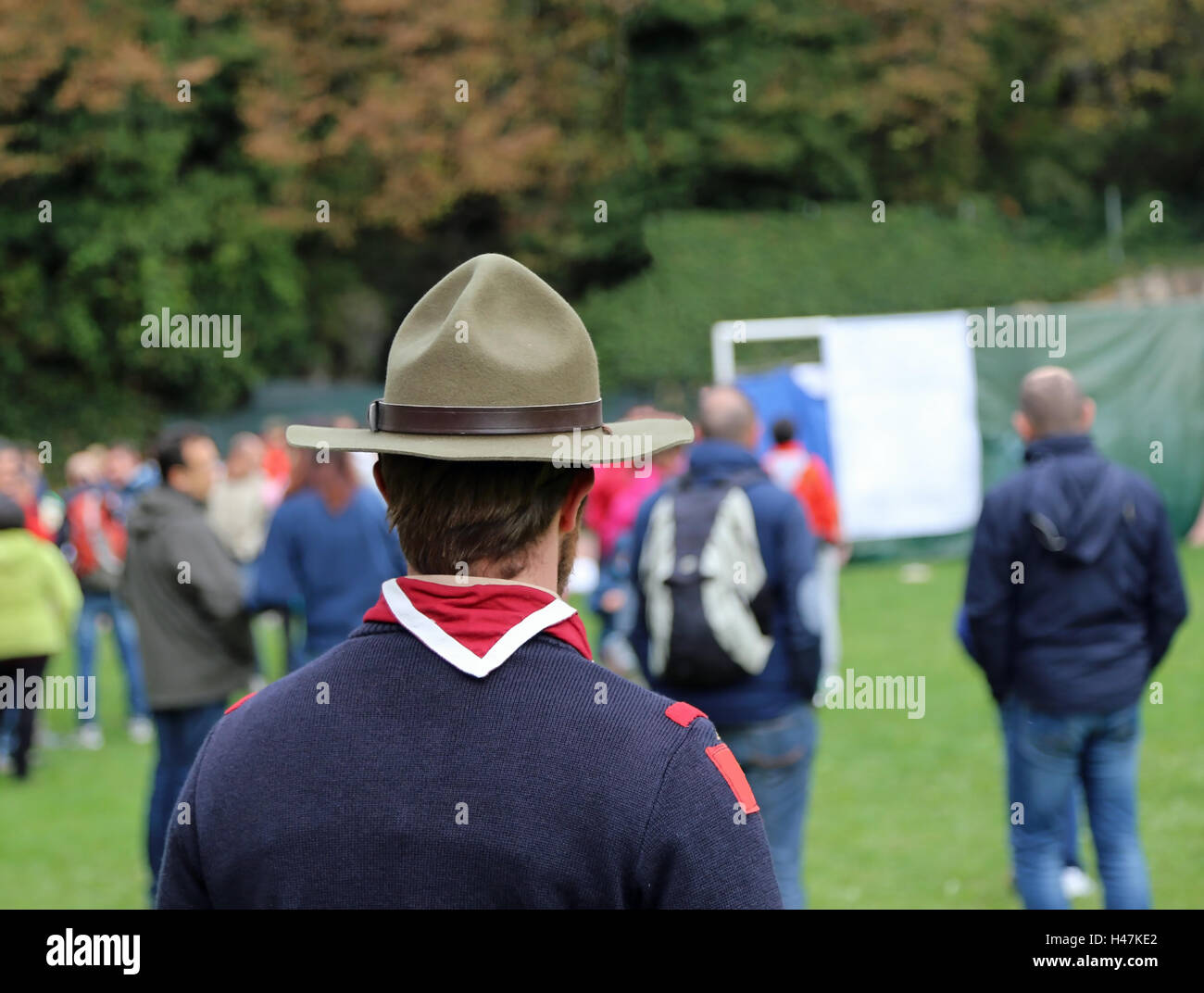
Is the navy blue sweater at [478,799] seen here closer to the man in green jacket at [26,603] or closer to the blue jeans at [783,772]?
the blue jeans at [783,772]

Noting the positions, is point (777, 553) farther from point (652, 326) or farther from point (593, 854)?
point (652, 326)

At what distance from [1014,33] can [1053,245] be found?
17.6 feet

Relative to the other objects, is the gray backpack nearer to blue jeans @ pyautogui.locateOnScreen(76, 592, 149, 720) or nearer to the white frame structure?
blue jeans @ pyautogui.locateOnScreen(76, 592, 149, 720)

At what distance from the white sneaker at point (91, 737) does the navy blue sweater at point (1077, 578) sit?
283 inches

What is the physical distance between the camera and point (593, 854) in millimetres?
1681

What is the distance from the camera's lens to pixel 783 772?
16.0 feet

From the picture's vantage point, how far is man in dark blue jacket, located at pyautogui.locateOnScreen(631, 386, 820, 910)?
15.5ft

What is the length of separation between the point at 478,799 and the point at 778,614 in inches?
129

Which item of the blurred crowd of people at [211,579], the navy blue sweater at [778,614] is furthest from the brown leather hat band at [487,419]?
the blurred crowd of people at [211,579]

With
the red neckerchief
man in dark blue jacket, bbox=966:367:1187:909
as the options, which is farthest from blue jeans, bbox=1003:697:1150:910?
the red neckerchief

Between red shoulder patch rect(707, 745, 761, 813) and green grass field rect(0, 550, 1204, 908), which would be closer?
red shoulder patch rect(707, 745, 761, 813)

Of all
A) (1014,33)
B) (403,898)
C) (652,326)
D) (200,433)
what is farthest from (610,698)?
(1014,33)

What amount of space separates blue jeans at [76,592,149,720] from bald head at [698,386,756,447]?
6425mm
